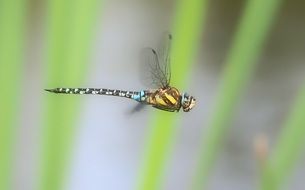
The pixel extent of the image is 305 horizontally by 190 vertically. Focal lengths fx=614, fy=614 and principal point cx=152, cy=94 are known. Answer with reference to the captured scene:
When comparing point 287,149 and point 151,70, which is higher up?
point 151,70

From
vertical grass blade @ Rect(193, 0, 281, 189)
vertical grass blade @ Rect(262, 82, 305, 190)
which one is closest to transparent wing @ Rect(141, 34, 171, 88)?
vertical grass blade @ Rect(193, 0, 281, 189)

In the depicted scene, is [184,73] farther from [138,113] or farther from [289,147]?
[289,147]

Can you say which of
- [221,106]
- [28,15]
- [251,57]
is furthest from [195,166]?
[28,15]

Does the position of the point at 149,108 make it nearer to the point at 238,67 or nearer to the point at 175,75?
the point at 175,75

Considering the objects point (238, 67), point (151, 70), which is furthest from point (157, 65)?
point (238, 67)

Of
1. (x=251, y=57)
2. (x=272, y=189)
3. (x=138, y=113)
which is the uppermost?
(x=251, y=57)

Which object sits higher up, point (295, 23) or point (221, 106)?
point (295, 23)

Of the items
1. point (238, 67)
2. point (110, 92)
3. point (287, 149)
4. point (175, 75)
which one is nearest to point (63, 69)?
point (110, 92)
